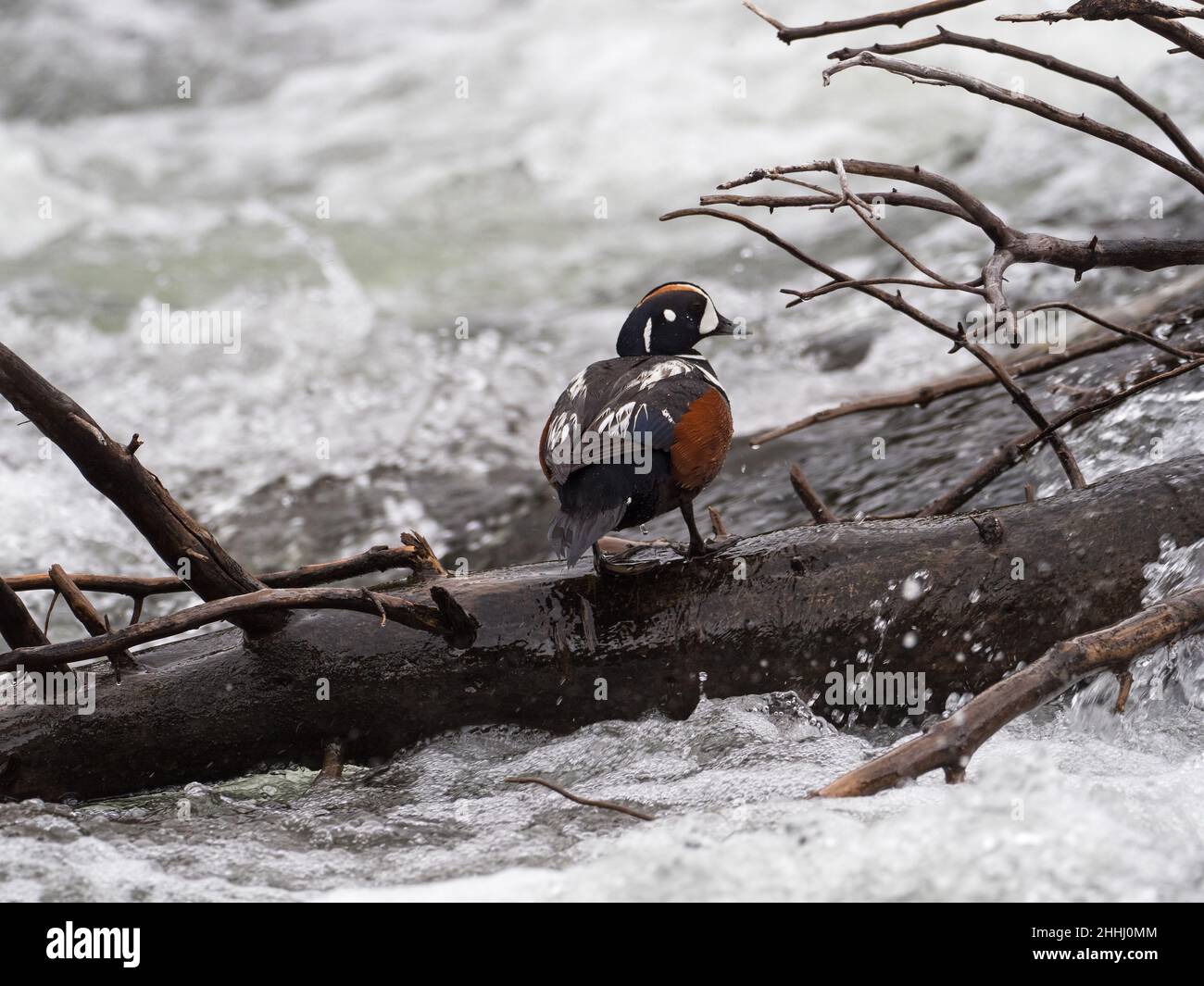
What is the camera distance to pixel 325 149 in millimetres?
11859

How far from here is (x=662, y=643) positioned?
2.98 meters

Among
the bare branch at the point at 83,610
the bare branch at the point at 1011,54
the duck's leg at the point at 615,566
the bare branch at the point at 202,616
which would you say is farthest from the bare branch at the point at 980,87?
the bare branch at the point at 83,610

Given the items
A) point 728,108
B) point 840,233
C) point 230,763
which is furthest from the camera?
point 728,108

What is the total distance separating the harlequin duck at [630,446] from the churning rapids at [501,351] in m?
0.46

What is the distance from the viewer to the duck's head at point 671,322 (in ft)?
12.5

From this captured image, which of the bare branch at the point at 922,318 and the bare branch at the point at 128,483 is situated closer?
the bare branch at the point at 128,483

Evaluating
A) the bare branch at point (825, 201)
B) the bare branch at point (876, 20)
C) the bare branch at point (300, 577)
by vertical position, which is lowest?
the bare branch at point (300, 577)

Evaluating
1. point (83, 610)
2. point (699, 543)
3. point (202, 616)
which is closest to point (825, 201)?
point (699, 543)

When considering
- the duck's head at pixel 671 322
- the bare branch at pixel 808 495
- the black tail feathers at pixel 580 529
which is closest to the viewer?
the black tail feathers at pixel 580 529

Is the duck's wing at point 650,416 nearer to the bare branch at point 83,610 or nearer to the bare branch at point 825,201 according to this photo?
the bare branch at point 825,201

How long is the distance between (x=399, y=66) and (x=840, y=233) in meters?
5.62

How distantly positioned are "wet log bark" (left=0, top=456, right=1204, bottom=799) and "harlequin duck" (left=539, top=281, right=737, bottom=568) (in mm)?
176
